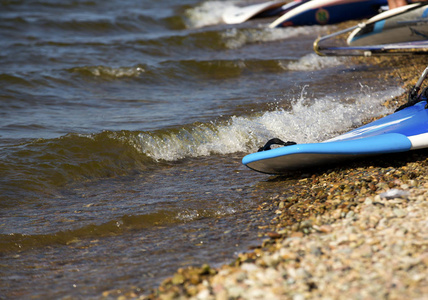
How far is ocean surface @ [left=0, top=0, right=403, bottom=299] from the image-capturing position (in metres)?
3.41

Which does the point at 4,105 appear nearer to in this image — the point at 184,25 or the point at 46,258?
the point at 46,258

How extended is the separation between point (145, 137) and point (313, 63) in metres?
4.08

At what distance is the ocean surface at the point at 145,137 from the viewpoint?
3.41 m

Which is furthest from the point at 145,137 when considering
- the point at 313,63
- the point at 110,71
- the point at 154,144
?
the point at 313,63

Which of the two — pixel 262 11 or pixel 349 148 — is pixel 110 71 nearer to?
pixel 262 11

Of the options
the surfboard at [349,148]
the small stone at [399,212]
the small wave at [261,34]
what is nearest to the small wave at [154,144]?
the surfboard at [349,148]

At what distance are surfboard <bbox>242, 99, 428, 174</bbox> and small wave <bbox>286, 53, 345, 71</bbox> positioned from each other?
14.3ft

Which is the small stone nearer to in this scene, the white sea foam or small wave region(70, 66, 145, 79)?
the white sea foam

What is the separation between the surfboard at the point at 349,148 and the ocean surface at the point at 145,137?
25 cm

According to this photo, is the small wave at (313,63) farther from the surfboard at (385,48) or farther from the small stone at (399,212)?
the small stone at (399,212)

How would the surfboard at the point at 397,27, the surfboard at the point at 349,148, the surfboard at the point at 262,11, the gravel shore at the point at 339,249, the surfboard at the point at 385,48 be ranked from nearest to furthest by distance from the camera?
the gravel shore at the point at 339,249, the surfboard at the point at 349,148, the surfboard at the point at 385,48, the surfboard at the point at 397,27, the surfboard at the point at 262,11

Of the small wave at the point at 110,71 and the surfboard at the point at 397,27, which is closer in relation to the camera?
the surfboard at the point at 397,27

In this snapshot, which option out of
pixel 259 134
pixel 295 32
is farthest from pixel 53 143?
pixel 295 32

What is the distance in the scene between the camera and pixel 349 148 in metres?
3.94
